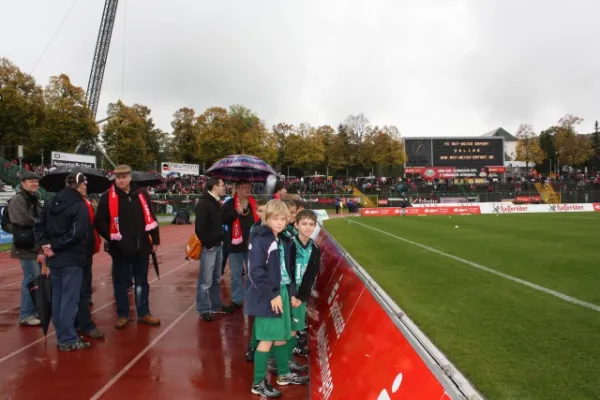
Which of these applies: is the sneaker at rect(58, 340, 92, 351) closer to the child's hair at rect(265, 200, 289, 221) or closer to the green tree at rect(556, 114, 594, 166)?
the child's hair at rect(265, 200, 289, 221)

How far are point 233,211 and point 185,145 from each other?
66986mm

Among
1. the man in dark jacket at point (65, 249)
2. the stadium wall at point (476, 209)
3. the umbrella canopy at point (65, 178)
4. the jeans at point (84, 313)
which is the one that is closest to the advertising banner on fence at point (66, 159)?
the stadium wall at point (476, 209)

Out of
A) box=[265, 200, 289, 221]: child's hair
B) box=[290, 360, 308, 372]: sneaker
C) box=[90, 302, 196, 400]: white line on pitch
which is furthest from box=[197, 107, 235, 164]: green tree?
box=[265, 200, 289, 221]: child's hair

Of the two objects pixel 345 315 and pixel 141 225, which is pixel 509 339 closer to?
pixel 345 315

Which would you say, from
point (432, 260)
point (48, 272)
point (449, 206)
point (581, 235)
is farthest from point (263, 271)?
point (449, 206)

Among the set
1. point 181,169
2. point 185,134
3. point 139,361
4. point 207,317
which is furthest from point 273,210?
point 185,134

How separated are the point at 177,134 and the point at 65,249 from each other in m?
70.0

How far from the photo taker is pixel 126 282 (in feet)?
18.9

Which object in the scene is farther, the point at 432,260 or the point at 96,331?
the point at 432,260

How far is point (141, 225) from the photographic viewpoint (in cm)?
566

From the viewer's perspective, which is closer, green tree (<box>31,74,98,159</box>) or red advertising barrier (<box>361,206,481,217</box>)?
red advertising barrier (<box>361,206,481,217</box>)

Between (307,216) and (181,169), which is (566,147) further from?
(307,216)

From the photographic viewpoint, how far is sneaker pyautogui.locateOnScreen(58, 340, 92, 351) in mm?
4840

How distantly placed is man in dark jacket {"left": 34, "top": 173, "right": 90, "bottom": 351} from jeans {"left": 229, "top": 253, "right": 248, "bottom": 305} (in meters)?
2.22
